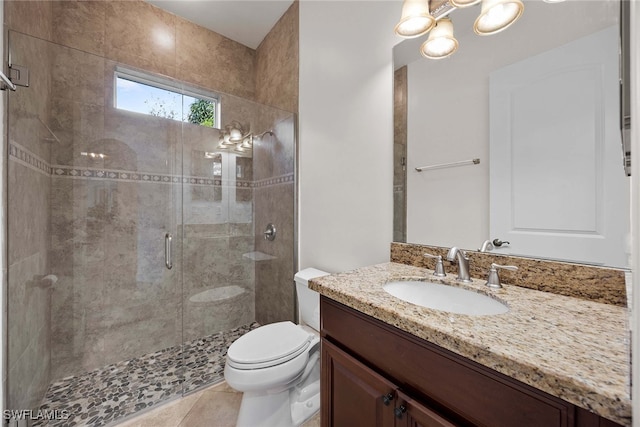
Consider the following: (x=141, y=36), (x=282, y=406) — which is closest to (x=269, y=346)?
(x=282, y=406)

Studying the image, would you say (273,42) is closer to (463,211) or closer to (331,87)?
(331,87)

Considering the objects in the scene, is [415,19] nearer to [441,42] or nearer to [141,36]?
[441,42]

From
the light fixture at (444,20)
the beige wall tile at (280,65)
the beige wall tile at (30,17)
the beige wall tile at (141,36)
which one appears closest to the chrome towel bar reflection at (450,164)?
the light fixture at (444,20)

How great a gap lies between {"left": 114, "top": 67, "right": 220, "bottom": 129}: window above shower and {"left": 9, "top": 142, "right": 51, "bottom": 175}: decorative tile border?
63cm

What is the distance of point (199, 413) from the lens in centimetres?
139

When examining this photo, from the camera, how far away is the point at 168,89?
1.93m

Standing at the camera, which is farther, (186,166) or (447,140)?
(186,166)

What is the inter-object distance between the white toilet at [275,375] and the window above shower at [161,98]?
1690mm

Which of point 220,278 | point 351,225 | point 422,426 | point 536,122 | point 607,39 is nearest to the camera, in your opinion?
point 422,426

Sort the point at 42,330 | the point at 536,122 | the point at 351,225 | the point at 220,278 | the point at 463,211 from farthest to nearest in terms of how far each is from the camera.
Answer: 1. the point at 220,278
2. the point at 351,225
3. the point at 42,330
4. the point at 463,211
5. the point at 536,122

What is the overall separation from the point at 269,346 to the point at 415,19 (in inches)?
65.7

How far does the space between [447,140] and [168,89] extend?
2.03 metres

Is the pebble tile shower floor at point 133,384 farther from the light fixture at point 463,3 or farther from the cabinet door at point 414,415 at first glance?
the light fixture at point 463,3

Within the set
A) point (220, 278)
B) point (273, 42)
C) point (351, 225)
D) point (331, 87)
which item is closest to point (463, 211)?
point (351, 225)
